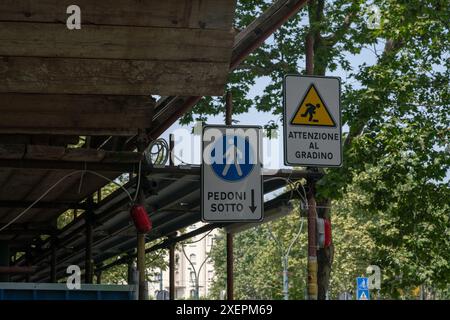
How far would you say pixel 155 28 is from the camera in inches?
481

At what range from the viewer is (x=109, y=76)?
13164 mm

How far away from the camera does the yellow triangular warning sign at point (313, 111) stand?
42.4ft

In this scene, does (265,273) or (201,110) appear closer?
(201,110)

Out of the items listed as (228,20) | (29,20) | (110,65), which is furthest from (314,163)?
(29,20)

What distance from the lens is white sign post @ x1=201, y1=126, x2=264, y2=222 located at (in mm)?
13258

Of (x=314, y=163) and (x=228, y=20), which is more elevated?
(x=228, y=20)

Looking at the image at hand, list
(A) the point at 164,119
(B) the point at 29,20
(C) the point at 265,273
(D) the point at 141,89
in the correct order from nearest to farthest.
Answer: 1. (B) the point at 29,20
2. (D) the point at 141,89
3. (A) the point at 164,119
4. (C) the point at 265,273

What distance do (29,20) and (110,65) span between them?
152cm

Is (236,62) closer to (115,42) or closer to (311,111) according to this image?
(311,111)

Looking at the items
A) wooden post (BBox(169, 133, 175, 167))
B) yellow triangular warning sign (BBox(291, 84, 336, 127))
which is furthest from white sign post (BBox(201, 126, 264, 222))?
wooden post (BBox(169, 133, 175, 167))

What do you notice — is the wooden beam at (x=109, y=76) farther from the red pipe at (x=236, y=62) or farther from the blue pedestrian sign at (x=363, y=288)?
the blue pedestrian sign at (x=363, y=288)
